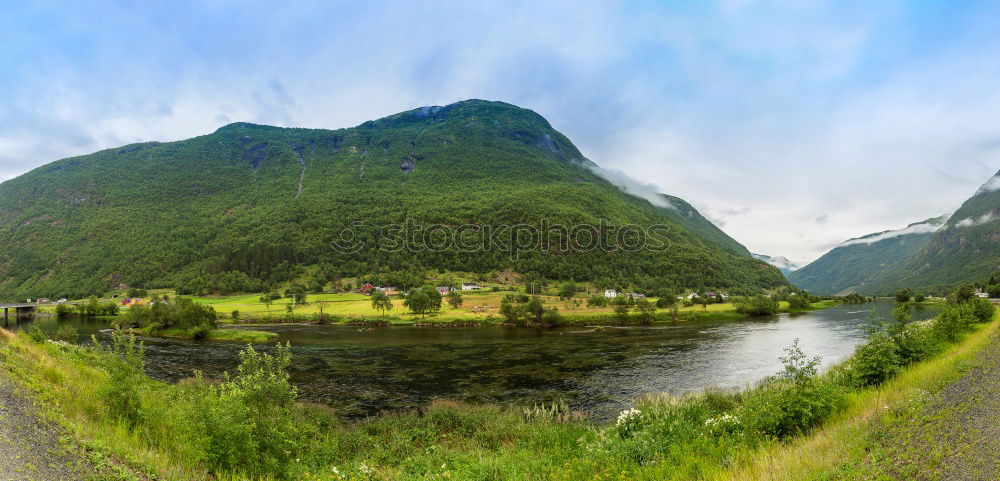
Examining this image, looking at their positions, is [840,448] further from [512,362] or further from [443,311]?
[443,311]

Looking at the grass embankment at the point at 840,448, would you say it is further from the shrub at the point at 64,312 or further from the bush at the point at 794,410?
the shrub at the point at 64,312

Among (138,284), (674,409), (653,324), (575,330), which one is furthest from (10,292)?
(674,409)

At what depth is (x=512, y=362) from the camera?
44.1 m

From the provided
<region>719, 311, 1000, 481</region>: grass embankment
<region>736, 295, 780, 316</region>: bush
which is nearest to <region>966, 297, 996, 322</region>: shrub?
<region>719, 311, 1000, 481</region>: grass embankment

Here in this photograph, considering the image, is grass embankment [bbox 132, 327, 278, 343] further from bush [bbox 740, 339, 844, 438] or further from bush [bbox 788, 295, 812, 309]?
bush [bbox 788, 295, 812, 309]

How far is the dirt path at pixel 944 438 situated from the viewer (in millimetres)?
7188

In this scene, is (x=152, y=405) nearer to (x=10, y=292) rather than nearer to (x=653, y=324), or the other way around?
(x=653, y=324)

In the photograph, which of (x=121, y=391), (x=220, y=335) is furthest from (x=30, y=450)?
(x=220, y=335)

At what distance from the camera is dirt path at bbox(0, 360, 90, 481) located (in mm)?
7389


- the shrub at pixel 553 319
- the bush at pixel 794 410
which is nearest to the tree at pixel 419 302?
the shrub at pixel 553 319

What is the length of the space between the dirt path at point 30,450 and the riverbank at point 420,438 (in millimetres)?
686

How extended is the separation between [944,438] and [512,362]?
37509mm

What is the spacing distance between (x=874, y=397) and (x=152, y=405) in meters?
26.2

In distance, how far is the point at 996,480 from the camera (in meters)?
6.47
